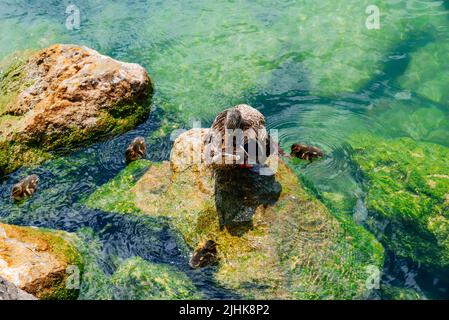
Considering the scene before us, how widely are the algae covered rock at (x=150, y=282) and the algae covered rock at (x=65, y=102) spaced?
10.7ft

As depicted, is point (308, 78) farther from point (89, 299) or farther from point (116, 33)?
point (89, 299)

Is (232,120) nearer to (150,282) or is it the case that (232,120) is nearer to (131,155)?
(150,282)

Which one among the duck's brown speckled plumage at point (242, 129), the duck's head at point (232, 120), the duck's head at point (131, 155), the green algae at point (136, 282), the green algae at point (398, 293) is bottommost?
the green algae at point (398, 293)

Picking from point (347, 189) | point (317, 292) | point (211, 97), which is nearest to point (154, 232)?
point (317, 292)

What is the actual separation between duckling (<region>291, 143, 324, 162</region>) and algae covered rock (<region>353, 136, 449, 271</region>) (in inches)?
30.2

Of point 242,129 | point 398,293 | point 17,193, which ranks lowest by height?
point 398,293

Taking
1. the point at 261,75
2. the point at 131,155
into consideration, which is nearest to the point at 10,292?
the point at 131,155

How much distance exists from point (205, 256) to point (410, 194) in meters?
3.63

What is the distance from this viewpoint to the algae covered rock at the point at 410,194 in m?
6.86

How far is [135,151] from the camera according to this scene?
27.0 feet

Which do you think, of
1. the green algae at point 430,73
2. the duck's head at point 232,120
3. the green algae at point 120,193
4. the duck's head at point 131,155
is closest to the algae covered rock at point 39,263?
the green algae at point 120,193

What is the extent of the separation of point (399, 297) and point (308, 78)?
→ 19.1ft

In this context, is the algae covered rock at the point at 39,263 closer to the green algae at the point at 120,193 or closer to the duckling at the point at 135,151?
the green algae at the point at 120,193
